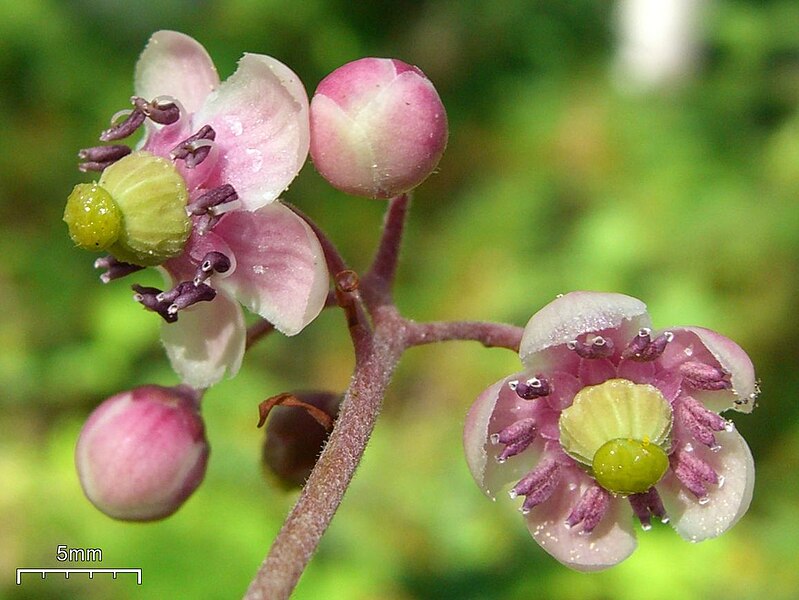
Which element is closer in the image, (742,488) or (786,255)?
(742,488)

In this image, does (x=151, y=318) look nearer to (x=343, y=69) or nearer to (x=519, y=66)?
(x=343, y=69)

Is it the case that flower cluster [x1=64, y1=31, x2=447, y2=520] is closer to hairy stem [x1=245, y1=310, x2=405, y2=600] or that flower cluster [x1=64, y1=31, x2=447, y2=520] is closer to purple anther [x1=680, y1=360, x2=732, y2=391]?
hairy stem [x1=245, y1=310, x2=405, y2=600]

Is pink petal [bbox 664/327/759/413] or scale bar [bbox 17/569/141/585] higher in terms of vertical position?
pink petal [bbox 664/327/759/413]

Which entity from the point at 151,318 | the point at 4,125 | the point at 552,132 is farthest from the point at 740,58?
the point at 4,125

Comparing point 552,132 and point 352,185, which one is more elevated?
point 552,132

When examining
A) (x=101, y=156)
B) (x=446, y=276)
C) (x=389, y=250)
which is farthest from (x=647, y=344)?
(x=446, y=276)

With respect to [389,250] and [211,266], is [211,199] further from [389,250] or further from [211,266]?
[389,250]

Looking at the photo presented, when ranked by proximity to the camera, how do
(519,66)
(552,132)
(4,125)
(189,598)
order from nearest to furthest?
(189,598), (4,125), (552,132), (519,66)

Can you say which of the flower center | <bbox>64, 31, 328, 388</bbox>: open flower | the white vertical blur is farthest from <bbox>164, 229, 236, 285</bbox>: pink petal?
the white vertical blur
